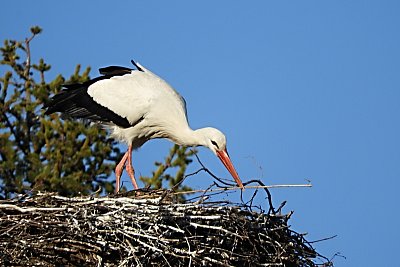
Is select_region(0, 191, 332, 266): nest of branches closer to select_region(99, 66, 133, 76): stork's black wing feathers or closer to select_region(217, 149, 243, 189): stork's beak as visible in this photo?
select_region(217, 149, 243, 189): stork's beak

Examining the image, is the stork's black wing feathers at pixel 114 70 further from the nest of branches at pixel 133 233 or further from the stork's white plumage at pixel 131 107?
the nest of branches at pixel 133 233

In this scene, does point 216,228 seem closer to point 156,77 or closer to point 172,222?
point 172,222

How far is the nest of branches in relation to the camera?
6324 millimetres

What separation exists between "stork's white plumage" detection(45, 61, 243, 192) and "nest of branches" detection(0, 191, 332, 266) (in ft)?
8.10

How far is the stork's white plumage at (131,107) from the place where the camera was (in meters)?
9.52

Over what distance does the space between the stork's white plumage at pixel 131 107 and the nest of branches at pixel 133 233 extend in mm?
2469

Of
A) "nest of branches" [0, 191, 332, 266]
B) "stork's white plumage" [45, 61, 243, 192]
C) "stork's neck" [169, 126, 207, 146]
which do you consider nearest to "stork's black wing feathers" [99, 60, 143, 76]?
"stork's white plumage" [45, 61, 243, 192]

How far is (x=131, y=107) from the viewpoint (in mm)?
9648

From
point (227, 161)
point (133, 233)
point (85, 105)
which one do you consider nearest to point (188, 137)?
point (227, 161)

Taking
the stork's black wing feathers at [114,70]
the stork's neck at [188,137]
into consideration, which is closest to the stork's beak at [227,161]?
the stork's neck at [188,137]

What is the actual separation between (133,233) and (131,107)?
11.3 ft

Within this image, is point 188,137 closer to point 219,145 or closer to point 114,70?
point 219,145

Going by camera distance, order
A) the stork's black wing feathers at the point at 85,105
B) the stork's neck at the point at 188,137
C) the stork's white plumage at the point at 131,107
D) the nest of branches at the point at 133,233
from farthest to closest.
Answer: the stork's black wing feathers at the point at 85,105 < the stork's white plumage at the point at 131,107 < the stork's neck at the point at 188,137 < the nest of branches at the point at 133,233

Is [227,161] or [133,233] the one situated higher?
[227,161]
